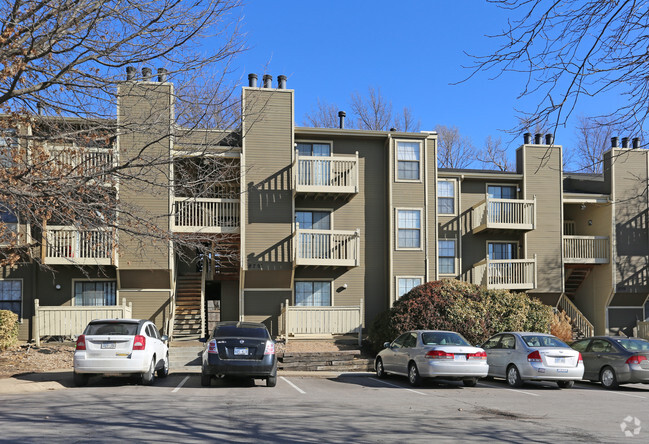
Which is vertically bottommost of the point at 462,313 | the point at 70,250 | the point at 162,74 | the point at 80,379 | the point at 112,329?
the point at 80,379

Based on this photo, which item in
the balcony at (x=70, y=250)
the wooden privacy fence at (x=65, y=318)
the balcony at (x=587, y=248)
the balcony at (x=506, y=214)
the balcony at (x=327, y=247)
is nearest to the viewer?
the wooden privacy fence at (x=65, y=318)

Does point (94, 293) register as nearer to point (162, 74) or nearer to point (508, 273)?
point (162, 74)

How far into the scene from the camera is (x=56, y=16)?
36.6 feet

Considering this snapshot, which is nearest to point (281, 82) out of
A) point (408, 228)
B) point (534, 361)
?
point (408, 228)

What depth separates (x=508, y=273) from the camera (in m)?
27.5

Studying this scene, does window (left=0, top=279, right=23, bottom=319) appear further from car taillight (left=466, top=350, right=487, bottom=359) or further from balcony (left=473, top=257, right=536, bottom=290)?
balcony (left=473, top=257, right=536, bottom=290)

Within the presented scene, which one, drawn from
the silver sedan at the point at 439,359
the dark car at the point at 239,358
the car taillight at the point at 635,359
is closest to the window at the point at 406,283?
the silver sedan at the point at 439,359

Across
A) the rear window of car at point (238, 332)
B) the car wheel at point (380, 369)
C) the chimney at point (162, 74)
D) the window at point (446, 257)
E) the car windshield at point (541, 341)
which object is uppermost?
the chimney at point (162, 74)

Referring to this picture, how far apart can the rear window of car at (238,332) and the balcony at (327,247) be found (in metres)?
8.61

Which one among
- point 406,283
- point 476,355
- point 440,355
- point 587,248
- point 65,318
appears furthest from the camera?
point 587,248

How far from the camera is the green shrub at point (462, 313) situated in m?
21.3

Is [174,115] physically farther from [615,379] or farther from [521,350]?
[615,379]

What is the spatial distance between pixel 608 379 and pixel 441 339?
475 centimetres

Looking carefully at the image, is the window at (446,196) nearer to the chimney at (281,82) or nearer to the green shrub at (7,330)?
the chimney at (281,82)
